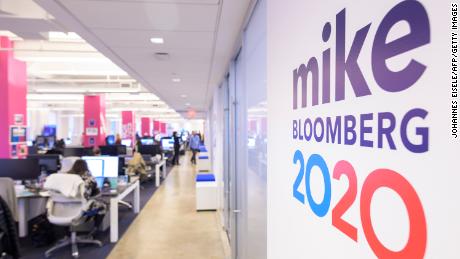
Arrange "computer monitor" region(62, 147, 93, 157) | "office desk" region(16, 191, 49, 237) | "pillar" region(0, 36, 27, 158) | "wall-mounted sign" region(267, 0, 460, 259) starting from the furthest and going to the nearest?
"computer monitor" region(62, 147, 93, 157)
"pillar" region(0, 36, 27, 158)
"office desk" region(16, 191, 49, 237)
"wall-mounted sign" region(267, 0, 460, 259)

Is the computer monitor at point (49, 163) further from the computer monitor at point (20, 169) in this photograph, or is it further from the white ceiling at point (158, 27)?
the white ceiling at point (158, 27)

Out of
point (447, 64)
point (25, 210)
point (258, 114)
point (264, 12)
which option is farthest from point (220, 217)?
point (447, 64)

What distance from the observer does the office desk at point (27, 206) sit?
4.53 m

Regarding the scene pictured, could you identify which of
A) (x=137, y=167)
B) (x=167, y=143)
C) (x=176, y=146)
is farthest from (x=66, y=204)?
(x=167, y=143)

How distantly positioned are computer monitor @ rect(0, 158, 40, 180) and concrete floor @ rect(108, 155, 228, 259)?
185 cm

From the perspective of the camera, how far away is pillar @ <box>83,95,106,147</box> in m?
12.4

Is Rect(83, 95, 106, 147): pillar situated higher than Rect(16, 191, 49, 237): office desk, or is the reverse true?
Rect(83, 95, 106, 147): pillar

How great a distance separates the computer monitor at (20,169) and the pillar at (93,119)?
7.74 metres

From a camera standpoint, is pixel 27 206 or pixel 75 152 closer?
pixel 27 206

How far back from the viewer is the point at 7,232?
297 cm

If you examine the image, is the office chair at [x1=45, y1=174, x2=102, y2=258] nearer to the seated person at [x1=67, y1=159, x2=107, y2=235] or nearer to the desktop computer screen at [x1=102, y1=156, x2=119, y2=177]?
the seated person at [x1=67, y1=159, x2=107, y2=235]

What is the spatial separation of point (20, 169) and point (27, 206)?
65cm

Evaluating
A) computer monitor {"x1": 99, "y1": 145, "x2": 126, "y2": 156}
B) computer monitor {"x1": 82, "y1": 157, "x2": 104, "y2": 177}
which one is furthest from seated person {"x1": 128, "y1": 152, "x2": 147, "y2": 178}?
computer monitor {"x1": 82, "y1": 157, "x2": 104, "y2": 177}

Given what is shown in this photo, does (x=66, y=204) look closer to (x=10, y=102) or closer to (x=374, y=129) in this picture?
(x=10, y=102)
